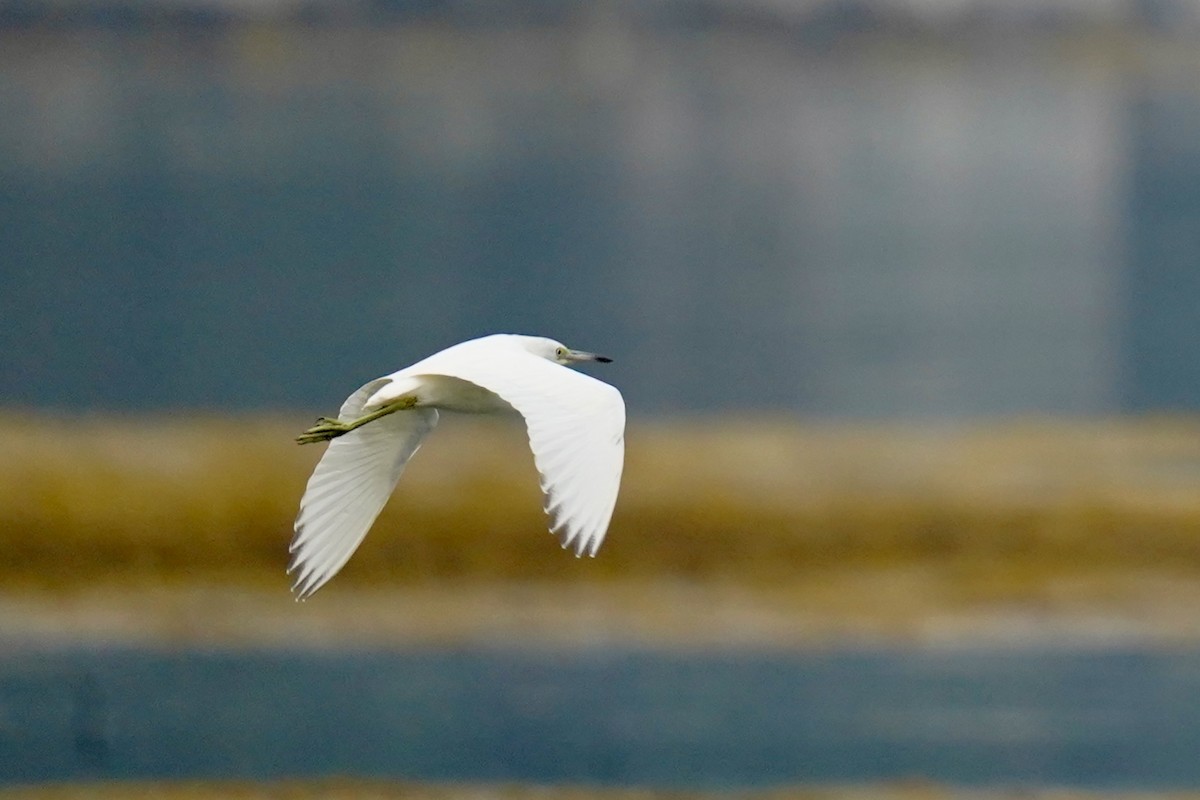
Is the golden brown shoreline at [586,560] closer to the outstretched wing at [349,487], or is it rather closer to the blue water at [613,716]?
the blue water at [613,716]

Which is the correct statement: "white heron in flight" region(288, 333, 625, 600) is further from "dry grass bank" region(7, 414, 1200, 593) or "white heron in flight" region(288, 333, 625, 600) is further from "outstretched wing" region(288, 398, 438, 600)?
"dry grass bank" region(7, 414, 1200, 593)

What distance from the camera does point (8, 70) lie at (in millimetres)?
13641

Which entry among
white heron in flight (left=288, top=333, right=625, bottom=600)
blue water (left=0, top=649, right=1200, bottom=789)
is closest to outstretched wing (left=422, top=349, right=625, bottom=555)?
white heron in flight (left=288, top=333, right=625, bottom=600)

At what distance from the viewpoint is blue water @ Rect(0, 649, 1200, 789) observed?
8.22 m

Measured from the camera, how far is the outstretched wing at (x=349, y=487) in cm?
343

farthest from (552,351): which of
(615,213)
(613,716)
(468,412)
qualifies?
(615,213)

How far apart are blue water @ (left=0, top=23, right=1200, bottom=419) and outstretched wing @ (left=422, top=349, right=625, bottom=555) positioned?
8490 millimetres

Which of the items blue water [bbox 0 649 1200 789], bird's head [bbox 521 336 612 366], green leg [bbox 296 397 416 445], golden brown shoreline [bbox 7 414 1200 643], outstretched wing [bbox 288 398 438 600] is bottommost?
blue water [bbox 0 649 1200 789]

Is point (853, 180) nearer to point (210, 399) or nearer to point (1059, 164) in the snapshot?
point (1059, 164)

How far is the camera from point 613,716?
890cm

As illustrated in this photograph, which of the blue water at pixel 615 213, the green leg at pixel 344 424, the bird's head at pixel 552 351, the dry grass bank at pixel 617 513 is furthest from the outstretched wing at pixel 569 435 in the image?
the blue water at pixel 615 213

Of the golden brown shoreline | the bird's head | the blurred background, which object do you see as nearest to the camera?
the bird's head

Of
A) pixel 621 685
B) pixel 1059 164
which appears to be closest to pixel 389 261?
pixel 621 685

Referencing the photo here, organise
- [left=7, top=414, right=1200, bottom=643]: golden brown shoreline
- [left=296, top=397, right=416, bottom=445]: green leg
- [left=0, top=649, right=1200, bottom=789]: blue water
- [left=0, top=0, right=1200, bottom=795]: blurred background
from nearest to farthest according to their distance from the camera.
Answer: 1. [left=296, top=397, right=416, bottom=445]: green leg
2. [left=0, top=649, right=1200, bottom=789]: blue water
3. [left=0, top=0, right=1200, bottom=795]: blurred background
4. [left=7, top=414, right=1200, bottom=643]: golden brown shoreline
